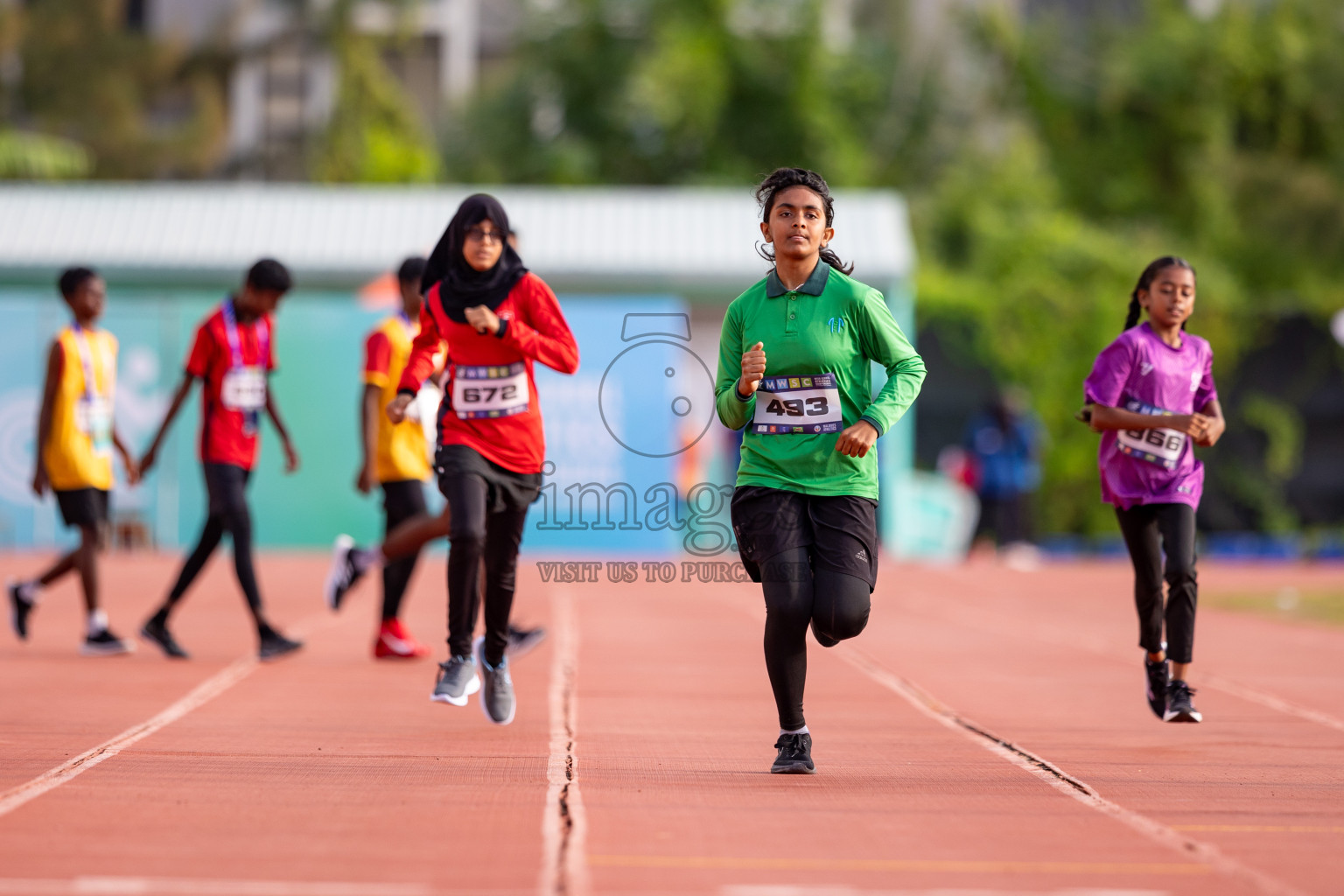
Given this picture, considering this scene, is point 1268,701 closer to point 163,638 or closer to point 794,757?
point 794,757

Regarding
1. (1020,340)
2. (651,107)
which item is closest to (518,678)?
(1020,340)

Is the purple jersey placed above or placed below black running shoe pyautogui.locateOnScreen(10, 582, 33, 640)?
above

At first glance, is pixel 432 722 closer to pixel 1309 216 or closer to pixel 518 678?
pixel 518 678

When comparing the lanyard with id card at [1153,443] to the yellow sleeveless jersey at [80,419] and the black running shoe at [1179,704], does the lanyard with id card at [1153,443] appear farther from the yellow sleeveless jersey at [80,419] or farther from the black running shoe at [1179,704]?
the yellow sleeveless jersey at [80,419]

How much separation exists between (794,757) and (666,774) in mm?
414

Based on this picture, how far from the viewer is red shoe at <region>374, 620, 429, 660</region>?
934cm

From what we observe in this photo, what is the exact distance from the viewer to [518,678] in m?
8.59

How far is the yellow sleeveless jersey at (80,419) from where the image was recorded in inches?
375

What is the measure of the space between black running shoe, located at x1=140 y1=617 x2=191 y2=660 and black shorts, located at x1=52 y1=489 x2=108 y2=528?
668 mm

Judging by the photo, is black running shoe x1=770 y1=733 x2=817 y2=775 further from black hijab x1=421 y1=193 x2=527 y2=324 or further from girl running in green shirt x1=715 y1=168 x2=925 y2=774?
black hijab x1=421 y1=193 x2=527 y2=324

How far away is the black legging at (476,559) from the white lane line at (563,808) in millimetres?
461

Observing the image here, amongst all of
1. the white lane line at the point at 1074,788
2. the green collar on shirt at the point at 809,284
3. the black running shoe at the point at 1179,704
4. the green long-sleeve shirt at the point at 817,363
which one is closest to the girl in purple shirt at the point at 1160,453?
the black running shoe at the point at 1179,704

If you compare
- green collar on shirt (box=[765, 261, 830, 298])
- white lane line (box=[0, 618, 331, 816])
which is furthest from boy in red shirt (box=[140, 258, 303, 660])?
green collar on shirt (box=[765, 261, 830, 298])

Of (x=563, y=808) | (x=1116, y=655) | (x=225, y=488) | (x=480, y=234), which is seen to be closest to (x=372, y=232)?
(x=225, y=488)
